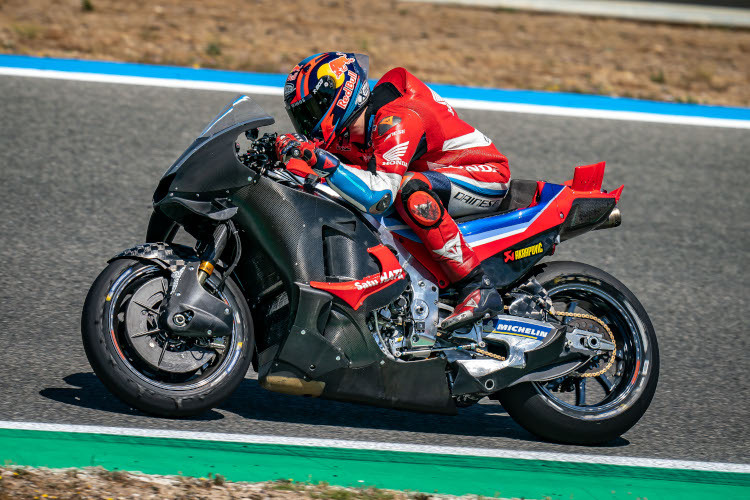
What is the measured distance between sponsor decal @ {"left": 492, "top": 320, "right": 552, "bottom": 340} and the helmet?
115 cm

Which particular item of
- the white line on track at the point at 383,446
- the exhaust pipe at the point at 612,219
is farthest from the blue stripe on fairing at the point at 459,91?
the white line on track at the point at 383,446

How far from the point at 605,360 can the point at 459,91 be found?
5001 mm

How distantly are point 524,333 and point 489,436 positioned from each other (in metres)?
0.51

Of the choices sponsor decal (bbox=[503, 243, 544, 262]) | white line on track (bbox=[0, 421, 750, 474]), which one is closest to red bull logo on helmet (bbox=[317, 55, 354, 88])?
sponsor decal (bbox=[503, 243, 544, 262])

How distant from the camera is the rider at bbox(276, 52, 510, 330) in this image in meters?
4.20

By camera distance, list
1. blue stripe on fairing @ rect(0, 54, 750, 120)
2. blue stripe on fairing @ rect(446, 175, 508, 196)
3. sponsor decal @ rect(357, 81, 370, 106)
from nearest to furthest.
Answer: sponsor decal @ rect(357, 81, 370, 106)
blue stripe on fairing @ rect(446, 175, 508, 196)
blue stripe on fairing @ rect(0, 54, 750, 120)

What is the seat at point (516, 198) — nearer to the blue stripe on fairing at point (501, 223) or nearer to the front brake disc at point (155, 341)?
the blue stripe on fairing at point (501, 223)

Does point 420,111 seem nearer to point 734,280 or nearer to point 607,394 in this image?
point 607,394

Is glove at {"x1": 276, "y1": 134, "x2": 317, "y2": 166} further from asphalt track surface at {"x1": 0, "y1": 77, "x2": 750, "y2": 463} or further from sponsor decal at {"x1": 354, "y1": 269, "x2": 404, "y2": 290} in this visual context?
asphalt track surface at {"x1": 0, "y1": 77, "x2": 750, "y2": 463}

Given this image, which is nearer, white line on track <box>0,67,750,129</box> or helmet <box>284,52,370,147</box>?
helmet <box>284,52,370,147</box>

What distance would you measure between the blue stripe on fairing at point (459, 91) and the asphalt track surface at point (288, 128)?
1.31ft

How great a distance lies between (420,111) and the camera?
444 centimetres

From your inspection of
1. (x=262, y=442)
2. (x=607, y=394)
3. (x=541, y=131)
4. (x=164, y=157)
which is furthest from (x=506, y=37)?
(x=262, y=442)

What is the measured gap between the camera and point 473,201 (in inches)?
183
